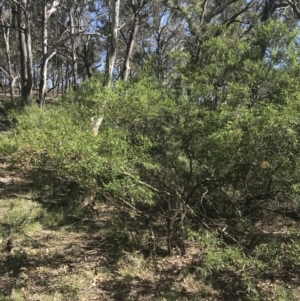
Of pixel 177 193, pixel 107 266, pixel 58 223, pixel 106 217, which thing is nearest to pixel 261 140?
pixel 177 193

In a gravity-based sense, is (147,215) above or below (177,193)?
below

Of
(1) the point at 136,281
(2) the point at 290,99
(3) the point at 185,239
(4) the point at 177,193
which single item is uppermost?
(2) the point at 290,99

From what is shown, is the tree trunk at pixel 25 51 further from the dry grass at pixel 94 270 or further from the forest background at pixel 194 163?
the dry grass at pixel 94 270

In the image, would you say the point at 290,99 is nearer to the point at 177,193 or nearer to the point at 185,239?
the point at 177,193

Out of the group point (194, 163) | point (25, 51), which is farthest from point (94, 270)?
point (25, 51)

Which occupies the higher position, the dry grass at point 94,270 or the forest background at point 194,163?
the forest background at point 194,163

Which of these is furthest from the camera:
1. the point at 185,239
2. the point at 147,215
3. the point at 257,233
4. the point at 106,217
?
the point at 106,217

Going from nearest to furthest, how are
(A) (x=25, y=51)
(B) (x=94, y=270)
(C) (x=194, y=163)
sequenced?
(C) (x=194, y=163)
(B) (x=94, y=270)
(A) (x=25, y=51)

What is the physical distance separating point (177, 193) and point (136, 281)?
1.56m

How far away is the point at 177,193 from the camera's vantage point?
5.85 metres

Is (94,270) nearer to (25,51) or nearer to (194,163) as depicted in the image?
(194,163)

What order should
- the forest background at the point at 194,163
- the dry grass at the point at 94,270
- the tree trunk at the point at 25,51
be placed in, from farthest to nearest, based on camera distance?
the tree trunk at the point at 25,51 → the dry grass at the point at 94,270 → the forest background at the point at 194,163

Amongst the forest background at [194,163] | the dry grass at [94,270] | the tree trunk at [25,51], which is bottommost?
the dry grass at [94,270]

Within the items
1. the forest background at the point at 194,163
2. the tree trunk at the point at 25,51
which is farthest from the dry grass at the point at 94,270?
the tree trunk at the point at 25,51
